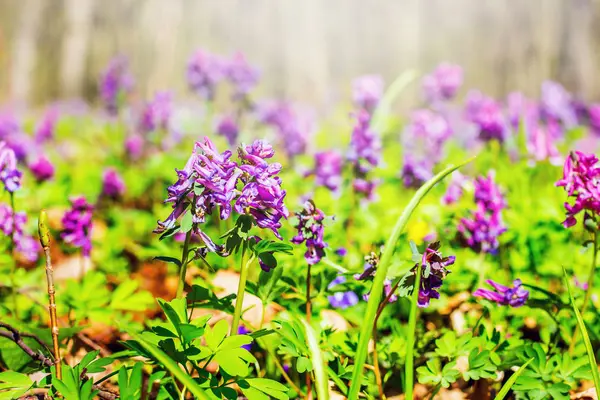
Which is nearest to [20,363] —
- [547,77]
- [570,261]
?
[570,261]

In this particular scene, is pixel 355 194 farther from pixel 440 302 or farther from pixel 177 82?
pixel 177 82

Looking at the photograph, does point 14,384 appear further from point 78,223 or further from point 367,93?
point 367,93

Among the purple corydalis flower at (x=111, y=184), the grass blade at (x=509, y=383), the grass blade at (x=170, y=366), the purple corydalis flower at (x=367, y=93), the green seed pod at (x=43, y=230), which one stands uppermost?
the purple corydalis flower at (x=367, y=93)

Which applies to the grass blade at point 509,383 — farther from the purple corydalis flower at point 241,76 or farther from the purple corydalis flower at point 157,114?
the purple corydalis flower at point 157,114

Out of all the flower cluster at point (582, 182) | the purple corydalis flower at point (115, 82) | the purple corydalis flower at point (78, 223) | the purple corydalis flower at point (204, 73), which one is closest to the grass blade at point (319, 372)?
the flower cluster at point (582, 182)

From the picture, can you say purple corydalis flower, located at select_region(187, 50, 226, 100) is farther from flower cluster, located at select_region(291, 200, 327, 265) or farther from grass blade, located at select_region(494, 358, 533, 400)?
grass blade, located at select_region(494, 358, 533, 400)

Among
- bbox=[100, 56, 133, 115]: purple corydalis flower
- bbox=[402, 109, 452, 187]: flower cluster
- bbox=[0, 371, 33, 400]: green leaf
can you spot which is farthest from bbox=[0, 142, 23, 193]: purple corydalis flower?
bbox=[100, 56, 133, 115]: purple corydalis flower
